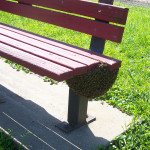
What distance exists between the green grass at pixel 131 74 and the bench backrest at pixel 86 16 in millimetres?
821

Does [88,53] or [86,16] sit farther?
[86,16]

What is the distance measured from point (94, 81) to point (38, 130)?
0.66m

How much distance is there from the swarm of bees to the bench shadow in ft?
1.21

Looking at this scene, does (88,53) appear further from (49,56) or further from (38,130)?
(38,130)

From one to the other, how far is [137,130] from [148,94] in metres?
0.76

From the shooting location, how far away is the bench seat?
1.97m

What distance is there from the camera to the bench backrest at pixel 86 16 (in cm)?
242

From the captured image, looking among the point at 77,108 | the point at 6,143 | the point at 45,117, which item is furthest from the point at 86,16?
the point at 6,143

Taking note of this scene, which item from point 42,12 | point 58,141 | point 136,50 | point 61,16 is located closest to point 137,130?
point 58,141

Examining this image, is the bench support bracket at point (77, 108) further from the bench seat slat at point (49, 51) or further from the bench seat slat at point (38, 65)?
the bench seat slat at point (38, 65)

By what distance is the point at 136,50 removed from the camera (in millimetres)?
4926

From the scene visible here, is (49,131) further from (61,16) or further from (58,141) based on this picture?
(61,16)

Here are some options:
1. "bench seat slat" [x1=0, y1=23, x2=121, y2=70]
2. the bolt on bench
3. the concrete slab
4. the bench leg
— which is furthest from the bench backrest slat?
the concrete slab

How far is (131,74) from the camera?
388cm
